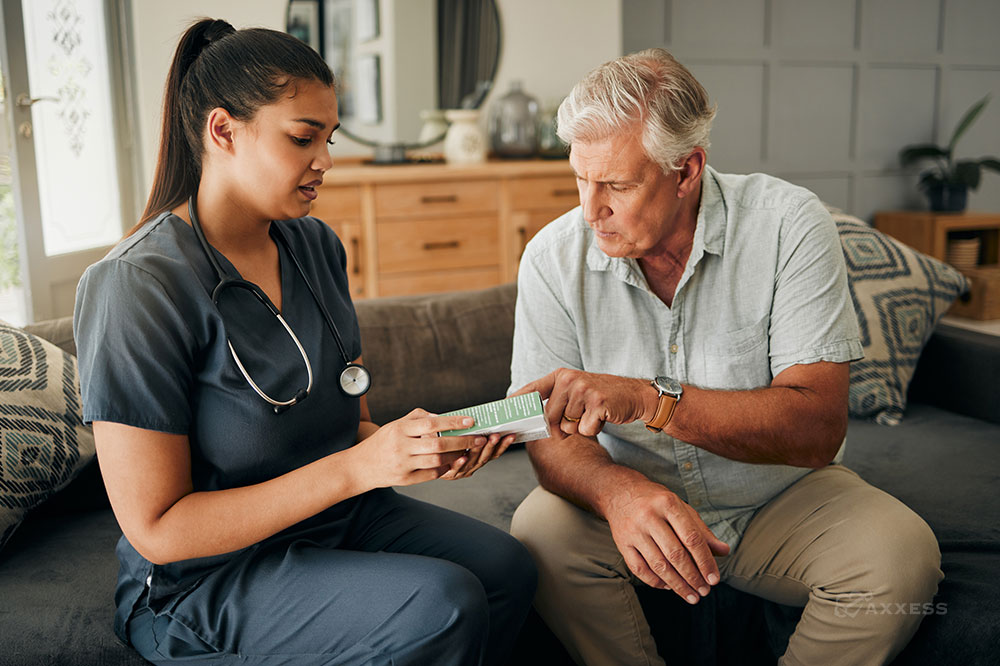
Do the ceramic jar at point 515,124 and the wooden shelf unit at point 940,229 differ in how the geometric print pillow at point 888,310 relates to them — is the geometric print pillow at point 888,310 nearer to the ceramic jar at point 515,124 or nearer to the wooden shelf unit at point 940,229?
the ceramic jar at point 515,124

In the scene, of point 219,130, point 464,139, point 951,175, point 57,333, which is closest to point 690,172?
point 219,130

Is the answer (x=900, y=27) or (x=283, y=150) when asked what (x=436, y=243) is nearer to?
(x=283, y=150)

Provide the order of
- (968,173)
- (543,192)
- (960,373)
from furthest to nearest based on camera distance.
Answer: (968,173) < (543,192) < (960,373)

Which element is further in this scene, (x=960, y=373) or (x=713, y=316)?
(x=960, y=373)

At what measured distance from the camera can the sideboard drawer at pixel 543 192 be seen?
3.83 m

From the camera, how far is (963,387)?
222 cm

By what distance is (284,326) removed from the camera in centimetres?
Result: 128

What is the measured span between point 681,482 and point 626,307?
33 cm

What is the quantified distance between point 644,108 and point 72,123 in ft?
9.81

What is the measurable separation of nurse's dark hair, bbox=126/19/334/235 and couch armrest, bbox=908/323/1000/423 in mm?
1754

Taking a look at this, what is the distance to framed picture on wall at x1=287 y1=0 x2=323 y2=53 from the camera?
3.87 m

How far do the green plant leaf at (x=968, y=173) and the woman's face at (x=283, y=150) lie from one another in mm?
5069

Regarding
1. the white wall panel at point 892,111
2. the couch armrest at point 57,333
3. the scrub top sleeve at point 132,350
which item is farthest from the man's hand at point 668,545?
the white wall panel at point 892,111

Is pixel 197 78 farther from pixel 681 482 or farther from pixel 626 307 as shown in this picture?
pixel 681 482
